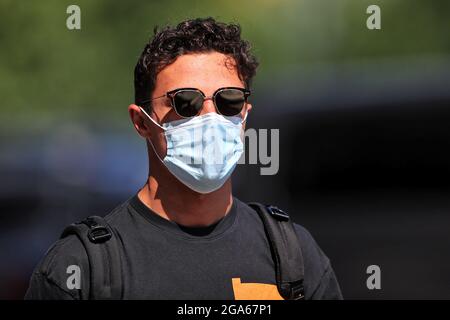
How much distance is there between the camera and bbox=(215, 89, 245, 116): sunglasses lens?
295cm

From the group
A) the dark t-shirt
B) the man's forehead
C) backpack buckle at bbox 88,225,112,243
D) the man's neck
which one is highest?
the man's forehead

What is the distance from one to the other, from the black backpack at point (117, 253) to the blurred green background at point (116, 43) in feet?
14.7

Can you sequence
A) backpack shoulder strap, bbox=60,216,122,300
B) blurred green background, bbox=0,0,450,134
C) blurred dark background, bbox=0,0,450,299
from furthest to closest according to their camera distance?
blurred green background, bbox=0,0,450,134 < blurred dark background, bbox=0,0,450,299 < backpack shoulder strap, bbox=60,216,122,300

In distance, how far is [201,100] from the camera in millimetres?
2953

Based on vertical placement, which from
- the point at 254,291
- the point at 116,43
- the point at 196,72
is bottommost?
the point at 254,291

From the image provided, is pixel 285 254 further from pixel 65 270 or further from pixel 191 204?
pixel 65 270

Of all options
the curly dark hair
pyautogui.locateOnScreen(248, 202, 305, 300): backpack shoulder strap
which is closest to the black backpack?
pyautogui.locateOnScreen(248, 202, 305, 300): backpack shoulder strap

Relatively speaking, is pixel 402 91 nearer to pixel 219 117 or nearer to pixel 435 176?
pixel 435 176

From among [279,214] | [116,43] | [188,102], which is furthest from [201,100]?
[116,43]

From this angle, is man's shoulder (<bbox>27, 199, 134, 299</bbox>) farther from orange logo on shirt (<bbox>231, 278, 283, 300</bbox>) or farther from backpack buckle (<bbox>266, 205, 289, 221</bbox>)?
backpack buckle (<bbox>266, 205, 289, 221</bbox>)

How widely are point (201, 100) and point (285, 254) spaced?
0.65 meters

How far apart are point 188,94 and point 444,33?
5.99m

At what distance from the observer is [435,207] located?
6.69 meters
